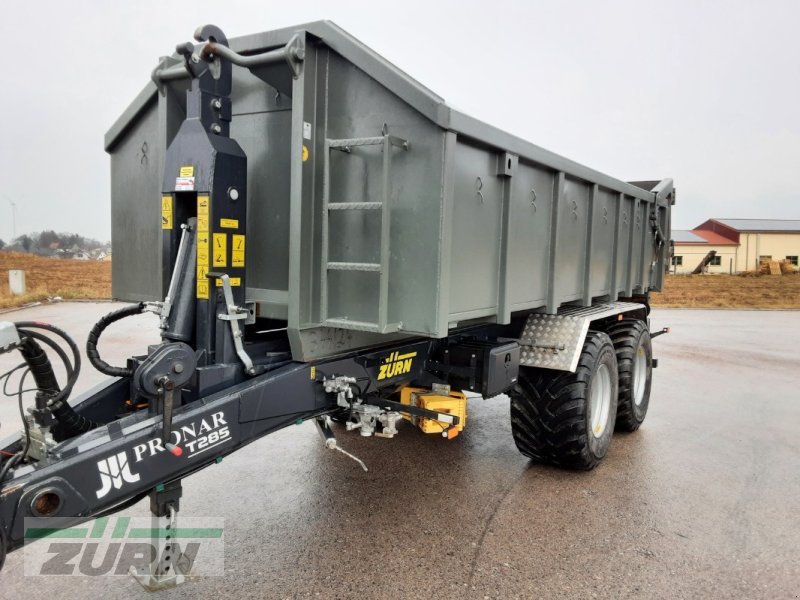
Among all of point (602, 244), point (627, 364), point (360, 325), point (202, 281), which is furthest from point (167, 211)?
point (627, 364)

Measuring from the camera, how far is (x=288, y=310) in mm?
3217

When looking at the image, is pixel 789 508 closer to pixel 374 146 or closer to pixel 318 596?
pixel 318 596

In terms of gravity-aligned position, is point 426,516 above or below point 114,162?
below

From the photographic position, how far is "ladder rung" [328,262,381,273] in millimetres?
Answer: 3076

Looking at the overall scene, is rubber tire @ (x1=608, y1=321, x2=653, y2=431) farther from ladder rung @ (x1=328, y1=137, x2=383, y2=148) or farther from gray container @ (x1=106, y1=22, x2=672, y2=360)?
ladder rung @ (x1=328, y1=137, x2=383, y2=148)

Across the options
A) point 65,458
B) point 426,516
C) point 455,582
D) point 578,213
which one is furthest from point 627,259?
point 65,458

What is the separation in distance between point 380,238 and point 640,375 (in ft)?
14.3

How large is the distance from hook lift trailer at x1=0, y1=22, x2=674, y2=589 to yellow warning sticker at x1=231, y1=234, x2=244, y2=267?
12 mm

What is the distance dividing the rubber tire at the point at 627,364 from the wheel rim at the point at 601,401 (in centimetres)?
58

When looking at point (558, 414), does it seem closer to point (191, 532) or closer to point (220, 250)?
point (191, 532)

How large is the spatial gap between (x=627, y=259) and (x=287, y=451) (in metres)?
3.82

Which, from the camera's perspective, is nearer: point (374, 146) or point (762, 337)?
point (374, 146)

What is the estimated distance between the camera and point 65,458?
93.9 inches

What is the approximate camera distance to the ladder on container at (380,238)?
3039mm
